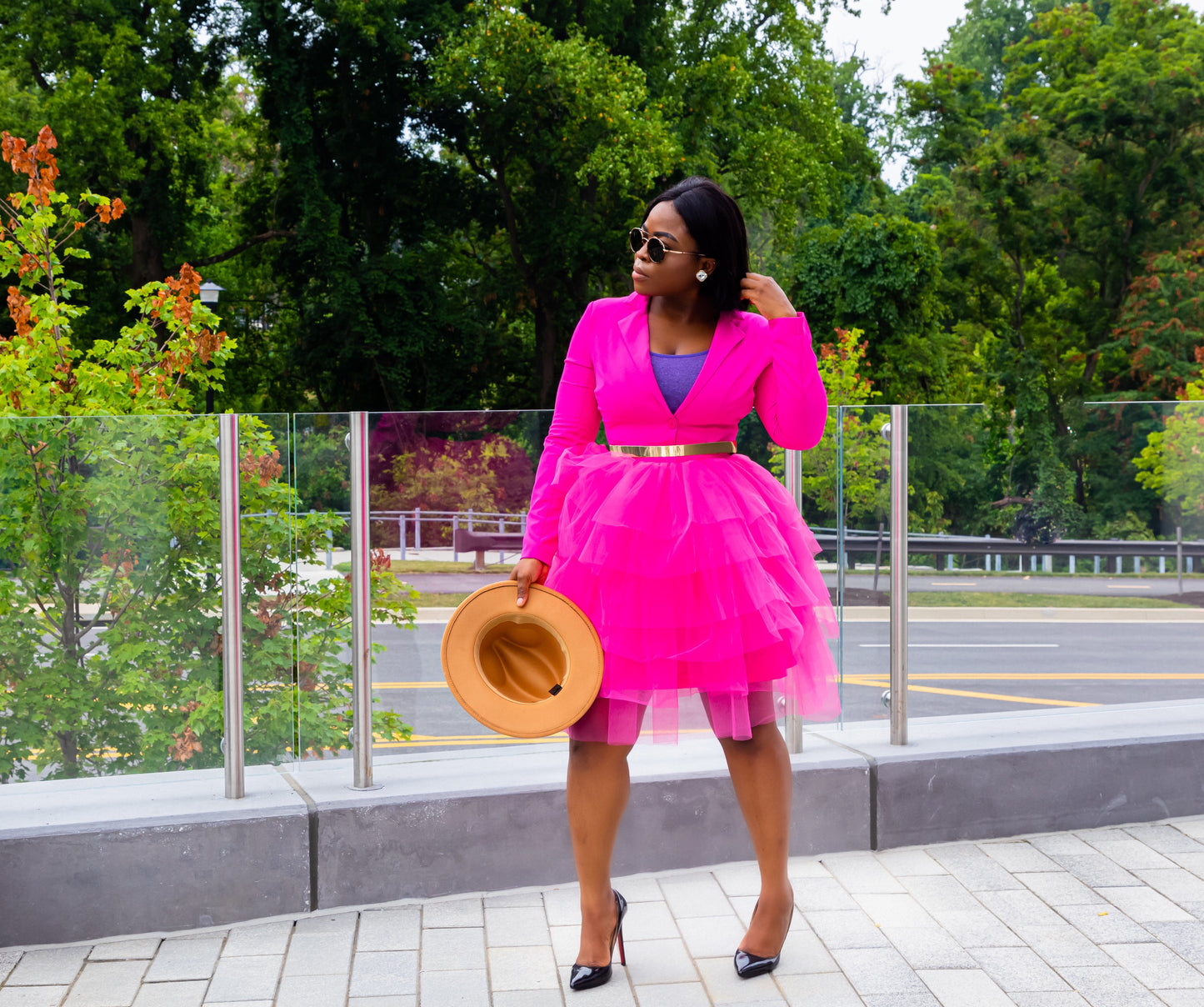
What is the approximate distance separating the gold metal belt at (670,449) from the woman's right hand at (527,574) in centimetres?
34

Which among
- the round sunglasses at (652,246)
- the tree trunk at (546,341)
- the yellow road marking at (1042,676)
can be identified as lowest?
the yellow road marking at (1042,676)

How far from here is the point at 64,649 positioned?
3.48 meters

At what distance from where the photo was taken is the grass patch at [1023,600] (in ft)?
13.9

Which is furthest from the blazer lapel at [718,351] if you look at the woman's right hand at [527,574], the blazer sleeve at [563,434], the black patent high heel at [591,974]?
the black patent high heel at [591,974]

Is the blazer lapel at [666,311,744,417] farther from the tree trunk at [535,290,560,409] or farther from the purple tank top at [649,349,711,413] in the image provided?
the tree trunk at [535,290,560,409]

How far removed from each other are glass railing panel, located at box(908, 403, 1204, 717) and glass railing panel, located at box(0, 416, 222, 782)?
2265 millimetres

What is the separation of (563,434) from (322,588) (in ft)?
3.19

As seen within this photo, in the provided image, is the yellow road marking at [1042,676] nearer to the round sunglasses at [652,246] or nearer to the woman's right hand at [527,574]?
the woman's right hand at [527,574]

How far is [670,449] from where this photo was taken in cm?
304

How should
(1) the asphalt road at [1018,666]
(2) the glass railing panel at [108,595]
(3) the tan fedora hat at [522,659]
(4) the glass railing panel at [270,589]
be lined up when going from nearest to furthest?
1. (3) the tan fedora hat at [522,659]
2. (2) the glass railing panel at [108,595]
3. (4) the glass railing panel at [270,589]
4. (1) the asphalt road at [1018,666]

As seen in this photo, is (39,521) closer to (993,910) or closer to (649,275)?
(649,275)

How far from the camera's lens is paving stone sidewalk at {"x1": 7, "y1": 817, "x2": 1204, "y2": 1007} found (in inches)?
116

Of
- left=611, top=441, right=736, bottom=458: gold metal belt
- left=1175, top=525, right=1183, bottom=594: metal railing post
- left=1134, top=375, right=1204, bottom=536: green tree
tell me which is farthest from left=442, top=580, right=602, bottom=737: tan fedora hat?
left=1175, top=525, right=1183, bottom=594: metal railing post

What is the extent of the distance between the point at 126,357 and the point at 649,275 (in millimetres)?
2778
